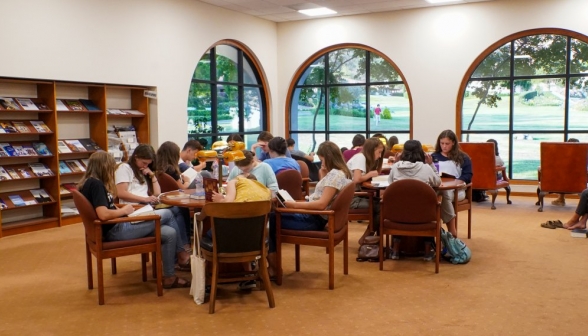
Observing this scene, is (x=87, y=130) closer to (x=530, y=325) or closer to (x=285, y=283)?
(x=285, y=283)

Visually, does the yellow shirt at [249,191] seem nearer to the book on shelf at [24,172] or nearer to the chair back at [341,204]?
the chair back at [341,204]

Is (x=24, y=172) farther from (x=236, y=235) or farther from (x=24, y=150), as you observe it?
(x=236, y=235)

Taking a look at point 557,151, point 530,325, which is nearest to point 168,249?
point 530,325

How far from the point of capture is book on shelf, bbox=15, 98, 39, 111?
6812 mm

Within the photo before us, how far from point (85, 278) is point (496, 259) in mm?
3901

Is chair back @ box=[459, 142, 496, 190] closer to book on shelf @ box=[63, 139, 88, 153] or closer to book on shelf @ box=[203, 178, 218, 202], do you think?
book on shelf @ box=[203, 178, 218, 202]

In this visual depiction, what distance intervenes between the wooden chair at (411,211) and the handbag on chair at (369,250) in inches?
15.7

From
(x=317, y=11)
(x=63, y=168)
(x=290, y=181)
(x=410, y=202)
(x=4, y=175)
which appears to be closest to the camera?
(x=410, y=202)

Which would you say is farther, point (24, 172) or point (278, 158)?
point (24, 172)

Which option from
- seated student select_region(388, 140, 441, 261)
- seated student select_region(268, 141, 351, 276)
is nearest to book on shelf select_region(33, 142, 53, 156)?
seated student select_region(268, 141, 351, 276)

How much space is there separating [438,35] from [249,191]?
7140 mm

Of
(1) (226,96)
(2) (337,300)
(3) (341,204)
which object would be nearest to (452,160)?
(3) (341,204)

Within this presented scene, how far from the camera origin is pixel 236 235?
3.88 metres

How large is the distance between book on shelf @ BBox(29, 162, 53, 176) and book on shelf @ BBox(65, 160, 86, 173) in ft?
1.23
